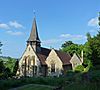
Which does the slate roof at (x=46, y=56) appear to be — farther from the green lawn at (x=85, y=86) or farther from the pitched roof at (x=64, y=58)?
the green lawn at (x=85, y=86)

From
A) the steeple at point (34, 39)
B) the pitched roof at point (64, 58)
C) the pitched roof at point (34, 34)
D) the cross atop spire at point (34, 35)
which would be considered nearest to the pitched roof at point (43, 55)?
the steeple at point (34, 39)

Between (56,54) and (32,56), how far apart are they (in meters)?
7.14

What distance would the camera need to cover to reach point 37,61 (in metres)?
71.9

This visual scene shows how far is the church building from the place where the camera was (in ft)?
238

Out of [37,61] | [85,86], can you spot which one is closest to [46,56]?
[37,61]

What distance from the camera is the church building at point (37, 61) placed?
72438mm

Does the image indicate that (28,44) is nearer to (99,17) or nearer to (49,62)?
(49,62)

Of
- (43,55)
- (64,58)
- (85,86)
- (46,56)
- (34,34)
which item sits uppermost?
(34,34)

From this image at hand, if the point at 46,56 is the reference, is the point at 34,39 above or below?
above

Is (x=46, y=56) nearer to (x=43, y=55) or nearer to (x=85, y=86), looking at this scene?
(x=43, y=55)

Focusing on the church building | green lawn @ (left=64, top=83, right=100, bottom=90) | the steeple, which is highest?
the steeple

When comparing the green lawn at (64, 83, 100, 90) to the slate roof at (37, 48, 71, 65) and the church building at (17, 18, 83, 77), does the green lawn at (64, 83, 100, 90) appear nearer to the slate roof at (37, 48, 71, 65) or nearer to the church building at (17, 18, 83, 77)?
the church building at (17, 18, 83, 77)

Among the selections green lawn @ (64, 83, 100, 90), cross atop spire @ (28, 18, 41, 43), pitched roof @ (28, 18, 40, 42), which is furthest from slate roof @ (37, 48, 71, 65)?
green lawn @ (64, 83, 100, 90)

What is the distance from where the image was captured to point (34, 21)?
251ft
